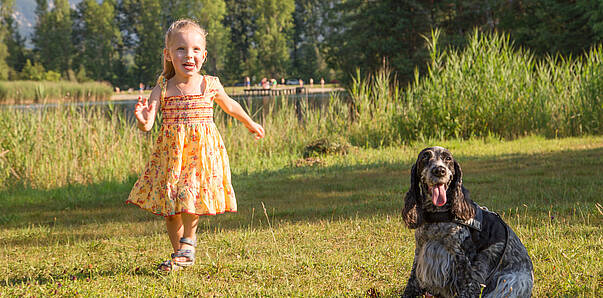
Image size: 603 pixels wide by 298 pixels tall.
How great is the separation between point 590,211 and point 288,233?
2.96m

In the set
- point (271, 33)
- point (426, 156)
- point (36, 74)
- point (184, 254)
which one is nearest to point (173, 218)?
point (184, 254)

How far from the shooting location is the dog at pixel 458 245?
2688mm

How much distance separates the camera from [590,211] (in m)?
4.98

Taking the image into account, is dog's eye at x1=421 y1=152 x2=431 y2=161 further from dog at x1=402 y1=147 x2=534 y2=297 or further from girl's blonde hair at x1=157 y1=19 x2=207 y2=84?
girl's blonde hair at x1=157 y1=19 x2=207 y2=84

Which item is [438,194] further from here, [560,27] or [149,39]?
[149,39]

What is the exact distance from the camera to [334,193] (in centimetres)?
695

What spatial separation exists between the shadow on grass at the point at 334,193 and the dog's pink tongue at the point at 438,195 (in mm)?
2617

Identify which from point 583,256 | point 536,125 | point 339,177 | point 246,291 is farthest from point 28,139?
point 536,125

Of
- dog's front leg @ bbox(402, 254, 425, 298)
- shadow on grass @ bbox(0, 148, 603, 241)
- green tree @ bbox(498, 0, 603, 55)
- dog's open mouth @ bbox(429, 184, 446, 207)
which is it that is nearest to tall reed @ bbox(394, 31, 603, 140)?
shadow on grass @ bbox(0, 148, 603, 241)

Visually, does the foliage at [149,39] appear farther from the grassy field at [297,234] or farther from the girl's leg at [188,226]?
the girl's leg at [188,226]

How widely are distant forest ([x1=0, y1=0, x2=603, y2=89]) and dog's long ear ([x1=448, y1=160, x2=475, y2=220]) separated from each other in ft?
85.3

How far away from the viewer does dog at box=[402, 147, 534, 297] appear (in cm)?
269

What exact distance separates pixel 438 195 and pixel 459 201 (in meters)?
0.12

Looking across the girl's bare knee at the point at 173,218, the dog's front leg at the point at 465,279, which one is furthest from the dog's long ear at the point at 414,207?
the girl's bare knee at the point at 173,218
